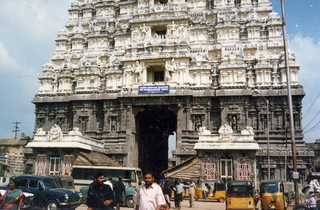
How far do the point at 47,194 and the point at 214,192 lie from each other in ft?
45.8

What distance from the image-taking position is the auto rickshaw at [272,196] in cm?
1834

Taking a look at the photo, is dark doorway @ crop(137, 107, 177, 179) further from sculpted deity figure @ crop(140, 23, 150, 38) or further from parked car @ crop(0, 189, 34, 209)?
parked car @ crop(0, 189, 34, 209)

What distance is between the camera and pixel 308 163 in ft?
102

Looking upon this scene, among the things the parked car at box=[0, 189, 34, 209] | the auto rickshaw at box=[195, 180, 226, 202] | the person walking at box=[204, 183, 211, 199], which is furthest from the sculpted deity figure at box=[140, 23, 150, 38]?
the parked car at box=[0, 189, 34, 209]

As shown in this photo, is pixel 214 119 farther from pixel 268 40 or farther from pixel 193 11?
pixel 193 11

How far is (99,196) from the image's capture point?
8.38 m

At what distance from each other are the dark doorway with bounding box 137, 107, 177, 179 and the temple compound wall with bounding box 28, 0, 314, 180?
165mm

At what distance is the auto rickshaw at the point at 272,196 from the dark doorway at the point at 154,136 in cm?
1721

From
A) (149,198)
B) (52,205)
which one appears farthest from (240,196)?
(149,198)

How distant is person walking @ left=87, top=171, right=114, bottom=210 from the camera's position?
27.4ft

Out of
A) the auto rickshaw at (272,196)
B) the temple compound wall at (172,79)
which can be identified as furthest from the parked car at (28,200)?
the temple compound wall at (172,79)

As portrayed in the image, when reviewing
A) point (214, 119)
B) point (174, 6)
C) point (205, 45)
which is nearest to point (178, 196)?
point (214, 119)

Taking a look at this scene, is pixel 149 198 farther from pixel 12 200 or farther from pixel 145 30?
pixel 145 30

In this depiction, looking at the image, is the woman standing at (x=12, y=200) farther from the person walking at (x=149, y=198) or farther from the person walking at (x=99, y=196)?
the person walking at (x=149, y=198)
